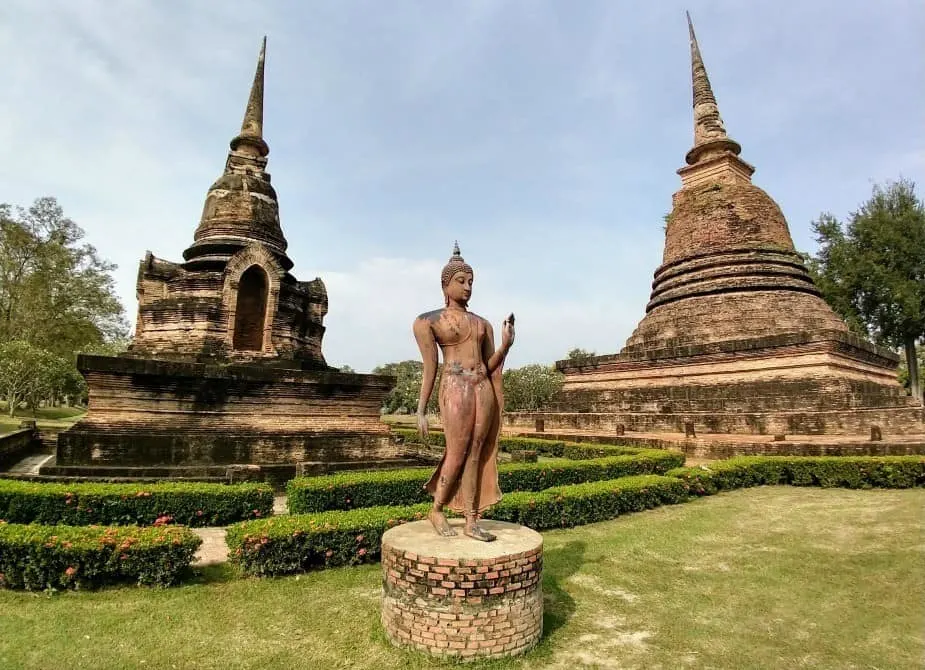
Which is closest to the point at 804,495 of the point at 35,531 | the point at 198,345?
the point at 35,531

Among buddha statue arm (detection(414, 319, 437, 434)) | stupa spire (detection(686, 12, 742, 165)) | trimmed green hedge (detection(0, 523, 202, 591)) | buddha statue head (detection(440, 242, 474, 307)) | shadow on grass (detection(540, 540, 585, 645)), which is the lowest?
shadow on grass (detection(540, 540, 585, 645))

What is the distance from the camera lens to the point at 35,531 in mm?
5059

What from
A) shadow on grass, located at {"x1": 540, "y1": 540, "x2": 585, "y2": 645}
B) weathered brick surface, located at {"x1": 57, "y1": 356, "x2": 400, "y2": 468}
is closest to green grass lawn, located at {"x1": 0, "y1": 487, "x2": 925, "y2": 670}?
shadow on grass, located at {"x1": 540, "y1": 540, "x2": 585, "y2": 645}

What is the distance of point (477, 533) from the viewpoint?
4344mm

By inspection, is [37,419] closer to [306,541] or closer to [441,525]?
[306,541]

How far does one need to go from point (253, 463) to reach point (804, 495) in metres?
10.2

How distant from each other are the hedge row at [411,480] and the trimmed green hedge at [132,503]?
0.68 metres

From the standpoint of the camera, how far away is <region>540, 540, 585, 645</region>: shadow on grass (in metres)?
4.46

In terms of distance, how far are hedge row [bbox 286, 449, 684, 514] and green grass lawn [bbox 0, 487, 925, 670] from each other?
218 centimetres

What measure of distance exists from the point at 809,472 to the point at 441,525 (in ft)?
31.5

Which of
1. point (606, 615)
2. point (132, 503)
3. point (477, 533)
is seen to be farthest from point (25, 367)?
point (606, 615)

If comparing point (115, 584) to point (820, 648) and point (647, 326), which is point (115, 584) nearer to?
point (820, 648)

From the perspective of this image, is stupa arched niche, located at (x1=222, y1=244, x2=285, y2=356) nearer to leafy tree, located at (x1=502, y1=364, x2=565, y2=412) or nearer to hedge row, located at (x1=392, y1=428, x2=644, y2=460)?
hedge row, located at (x1=392, y1=428, x2=644, y2=460)

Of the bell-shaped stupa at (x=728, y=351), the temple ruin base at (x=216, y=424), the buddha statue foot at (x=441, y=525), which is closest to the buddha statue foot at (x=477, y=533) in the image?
the buddha statue foot at (x=441, y=525)
